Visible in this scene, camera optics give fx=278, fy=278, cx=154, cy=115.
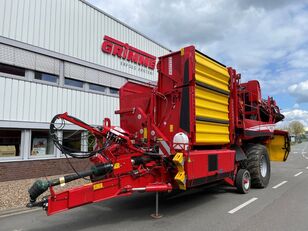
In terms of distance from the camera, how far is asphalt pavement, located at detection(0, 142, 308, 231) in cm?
502

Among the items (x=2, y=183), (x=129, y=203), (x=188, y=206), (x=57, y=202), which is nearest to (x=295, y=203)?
(x=188, y=206)

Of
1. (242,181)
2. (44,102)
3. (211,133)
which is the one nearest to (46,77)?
(44,102)

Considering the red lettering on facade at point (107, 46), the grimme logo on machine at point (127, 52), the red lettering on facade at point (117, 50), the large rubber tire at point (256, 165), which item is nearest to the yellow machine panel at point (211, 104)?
the large rubber tire at point (256, 165)

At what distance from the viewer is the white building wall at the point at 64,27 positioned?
971 cm

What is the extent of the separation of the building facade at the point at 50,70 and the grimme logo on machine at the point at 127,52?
1.9 inches

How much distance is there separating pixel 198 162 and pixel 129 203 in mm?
2197

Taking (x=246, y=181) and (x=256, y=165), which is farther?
(x=256, y=165)

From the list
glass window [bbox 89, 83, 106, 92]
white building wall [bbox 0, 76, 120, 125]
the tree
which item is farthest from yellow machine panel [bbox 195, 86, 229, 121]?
the tree

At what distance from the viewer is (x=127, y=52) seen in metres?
Answer: 14.4

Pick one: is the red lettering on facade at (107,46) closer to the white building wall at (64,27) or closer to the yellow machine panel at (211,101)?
the white building wall at (64,27)

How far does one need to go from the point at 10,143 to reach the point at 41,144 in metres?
1.24

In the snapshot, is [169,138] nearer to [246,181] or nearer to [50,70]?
[246,181]

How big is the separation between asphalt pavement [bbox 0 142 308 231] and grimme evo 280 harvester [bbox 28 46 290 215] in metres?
0.54

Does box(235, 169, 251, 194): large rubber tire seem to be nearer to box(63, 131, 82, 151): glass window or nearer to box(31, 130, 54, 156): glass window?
box(63, 131, 82, 151): glass window
